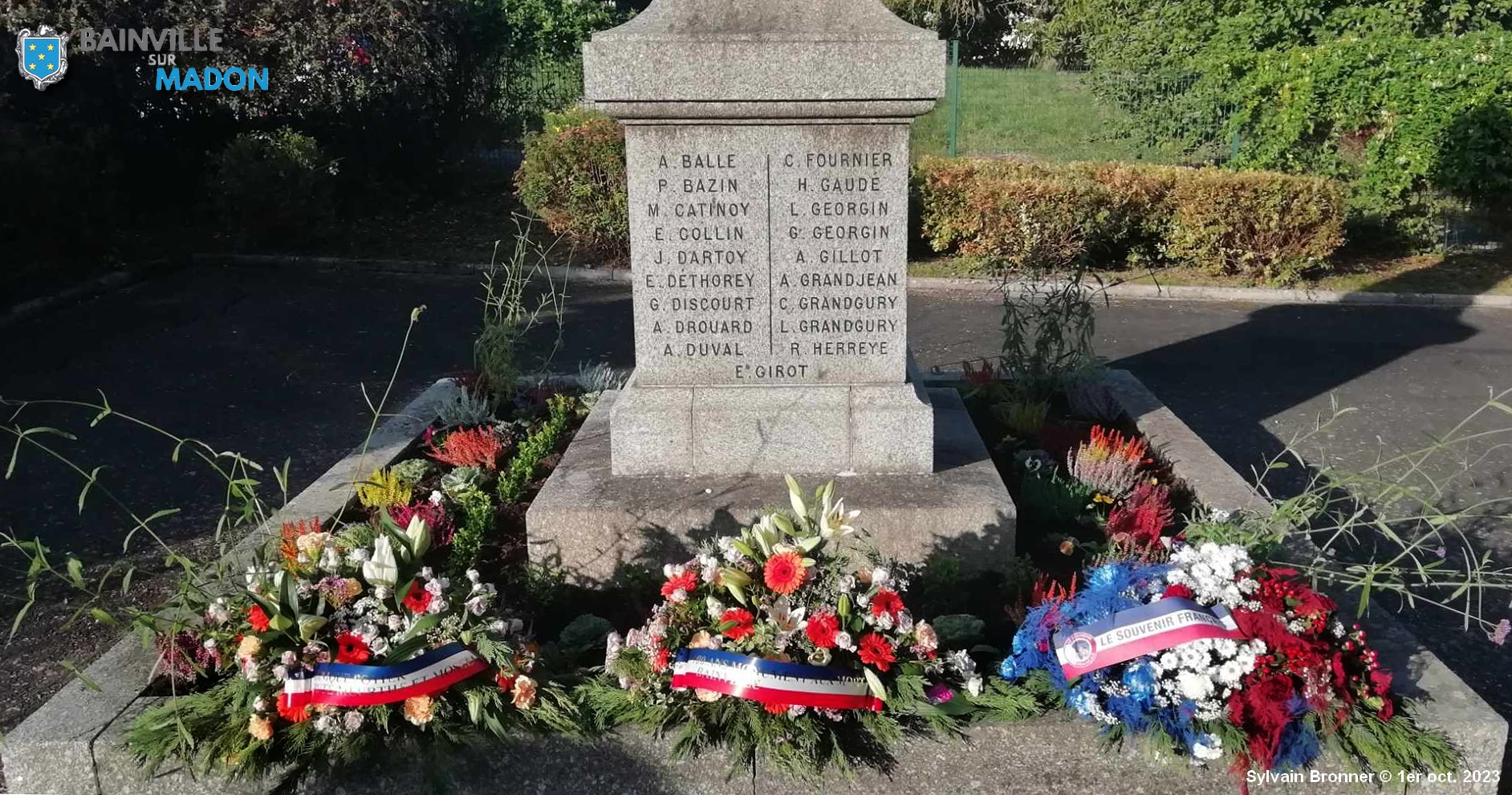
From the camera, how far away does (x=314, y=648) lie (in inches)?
110

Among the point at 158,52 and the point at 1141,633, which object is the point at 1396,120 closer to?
the point at 1141,633

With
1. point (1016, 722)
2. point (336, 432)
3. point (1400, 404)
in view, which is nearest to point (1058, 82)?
point (1400, 404)

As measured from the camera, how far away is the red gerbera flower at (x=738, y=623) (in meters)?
2.81

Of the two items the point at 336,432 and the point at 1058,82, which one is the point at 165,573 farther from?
the point at 1058,82

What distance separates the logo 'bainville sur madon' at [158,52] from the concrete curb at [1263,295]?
305 inches

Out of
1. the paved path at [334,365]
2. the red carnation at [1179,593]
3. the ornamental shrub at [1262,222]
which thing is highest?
the red carnation at [1179,593]

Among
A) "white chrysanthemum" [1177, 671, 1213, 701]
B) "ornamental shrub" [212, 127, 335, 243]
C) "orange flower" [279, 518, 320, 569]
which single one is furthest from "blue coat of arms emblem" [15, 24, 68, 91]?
"white chrysanthemum" [1177, 671, 1213, 701]

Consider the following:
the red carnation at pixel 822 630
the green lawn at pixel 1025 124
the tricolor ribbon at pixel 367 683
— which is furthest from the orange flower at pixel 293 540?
the green lawn at pixel 1025 124

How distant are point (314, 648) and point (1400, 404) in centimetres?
645

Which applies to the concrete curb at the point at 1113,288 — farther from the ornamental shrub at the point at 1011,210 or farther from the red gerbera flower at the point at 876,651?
the red gerbera flower at the point at 876,651

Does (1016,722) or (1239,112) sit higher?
(1239,112)

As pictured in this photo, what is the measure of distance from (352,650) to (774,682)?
40.4 inches

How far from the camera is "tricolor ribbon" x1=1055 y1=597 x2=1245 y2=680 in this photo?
105 inches

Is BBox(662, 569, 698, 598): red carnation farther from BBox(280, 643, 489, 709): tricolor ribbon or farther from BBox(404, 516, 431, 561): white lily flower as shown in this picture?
BBox(404, 516, 431, 561): white lily flower
